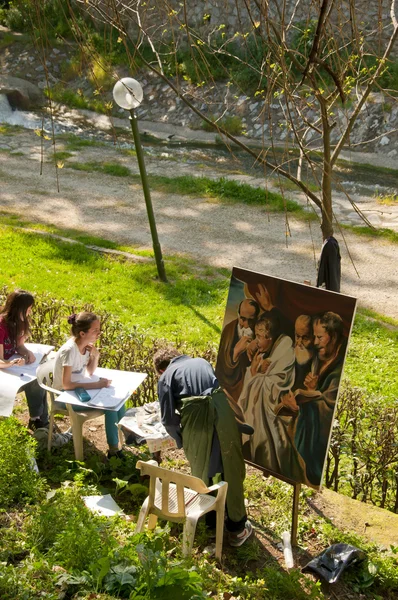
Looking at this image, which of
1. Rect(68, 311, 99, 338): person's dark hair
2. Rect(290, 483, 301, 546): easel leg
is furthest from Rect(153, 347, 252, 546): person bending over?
Rect(68, 311, 99, 338): person's dark hair

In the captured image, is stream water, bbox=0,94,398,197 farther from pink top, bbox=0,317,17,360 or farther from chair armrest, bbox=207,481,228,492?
chair armrest, bbox=207,481,228,492

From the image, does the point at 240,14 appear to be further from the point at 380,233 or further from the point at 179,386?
the point at 380,233

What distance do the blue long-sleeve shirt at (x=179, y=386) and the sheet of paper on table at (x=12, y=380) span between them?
1.35 metres

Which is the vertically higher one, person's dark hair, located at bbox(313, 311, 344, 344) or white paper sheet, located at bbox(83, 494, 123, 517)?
person's dark hair, located at bbox(313, 311, 344, 344)

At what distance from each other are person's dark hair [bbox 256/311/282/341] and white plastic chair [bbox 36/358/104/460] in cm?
149

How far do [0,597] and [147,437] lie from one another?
Answer: 2.20m

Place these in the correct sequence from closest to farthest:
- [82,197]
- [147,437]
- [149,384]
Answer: [147,437]
[149,384]
[82,197]

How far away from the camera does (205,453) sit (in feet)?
15.6

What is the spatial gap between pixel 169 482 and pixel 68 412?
1.55m

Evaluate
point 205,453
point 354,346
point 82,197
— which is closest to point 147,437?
point 205,453

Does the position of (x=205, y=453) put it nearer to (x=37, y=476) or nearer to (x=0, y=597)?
(x=37, y=476)

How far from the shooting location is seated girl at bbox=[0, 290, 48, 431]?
6051mm

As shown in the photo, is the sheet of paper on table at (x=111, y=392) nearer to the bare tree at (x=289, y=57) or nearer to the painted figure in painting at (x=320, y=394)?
the painted figure in painting at (x=320, y=394)

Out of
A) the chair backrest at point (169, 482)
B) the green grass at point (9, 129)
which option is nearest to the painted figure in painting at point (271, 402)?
the chair backrest at point (169, 482)
